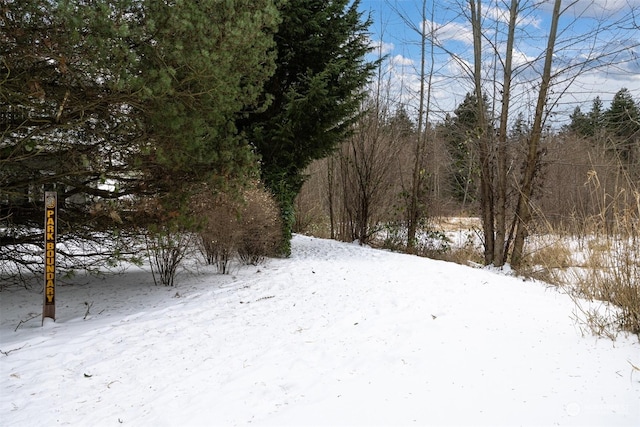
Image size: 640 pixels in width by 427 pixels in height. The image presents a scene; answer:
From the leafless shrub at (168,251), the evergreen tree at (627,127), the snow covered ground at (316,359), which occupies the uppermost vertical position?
the evergreen tree at (627,127)

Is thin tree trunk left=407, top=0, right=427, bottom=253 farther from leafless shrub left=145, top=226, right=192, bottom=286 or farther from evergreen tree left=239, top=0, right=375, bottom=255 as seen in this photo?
leafless shrub left=145, top=226, right=192, bottom=286

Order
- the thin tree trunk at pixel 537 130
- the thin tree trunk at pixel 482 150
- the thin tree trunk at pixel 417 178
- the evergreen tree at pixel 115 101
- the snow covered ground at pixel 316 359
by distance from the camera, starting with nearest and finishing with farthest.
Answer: the snow covered ground at pixel 316 359
the evergreen tree at pixel 115 101
the thin tree trunk at pixel 537 130
the thin tree trunk at pixel 482 150
the thin tree trunk at pixel 417 178

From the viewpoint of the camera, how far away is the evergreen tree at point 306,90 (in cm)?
923

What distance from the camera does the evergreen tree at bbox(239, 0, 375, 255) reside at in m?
9.23

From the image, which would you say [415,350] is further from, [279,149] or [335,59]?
[335,59]

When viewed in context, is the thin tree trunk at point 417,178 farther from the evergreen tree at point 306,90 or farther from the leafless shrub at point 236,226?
the leafless shrub at point 236,226

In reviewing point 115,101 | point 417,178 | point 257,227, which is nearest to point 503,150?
point 417,178

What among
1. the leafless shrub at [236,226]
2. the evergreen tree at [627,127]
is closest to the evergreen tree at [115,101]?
the leafless shrub at [236,226]

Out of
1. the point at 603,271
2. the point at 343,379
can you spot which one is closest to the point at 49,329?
the point at 343,379

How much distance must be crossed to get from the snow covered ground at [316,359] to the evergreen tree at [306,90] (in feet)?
12.9

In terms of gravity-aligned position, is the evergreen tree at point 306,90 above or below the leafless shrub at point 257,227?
above

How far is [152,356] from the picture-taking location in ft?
13.6

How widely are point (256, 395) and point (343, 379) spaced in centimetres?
71

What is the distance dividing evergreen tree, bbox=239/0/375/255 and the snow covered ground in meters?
3.93
